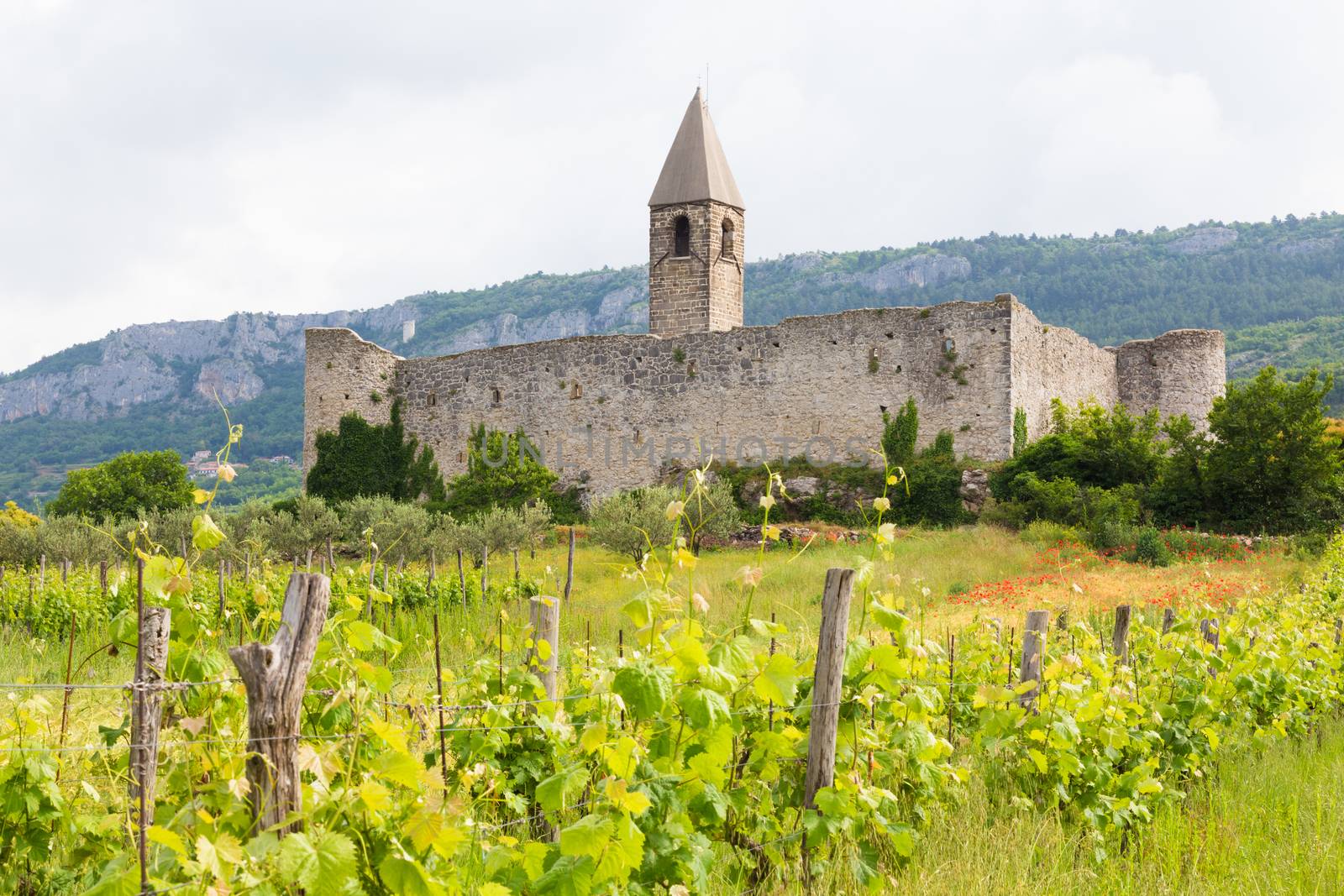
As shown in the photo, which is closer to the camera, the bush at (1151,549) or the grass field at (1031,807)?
the grass field at (1031,807)

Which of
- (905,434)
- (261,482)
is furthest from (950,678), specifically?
(261,482)

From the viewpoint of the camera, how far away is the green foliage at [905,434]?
25145 mm

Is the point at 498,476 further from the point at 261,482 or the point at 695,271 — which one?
the point at 261,482

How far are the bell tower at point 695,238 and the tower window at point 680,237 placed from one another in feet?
0.07

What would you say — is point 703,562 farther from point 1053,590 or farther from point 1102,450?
point 1102,450

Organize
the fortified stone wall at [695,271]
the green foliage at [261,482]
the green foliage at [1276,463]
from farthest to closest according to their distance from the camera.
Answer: the green foliage at [261,482]
the fortified stone wall at [695,271]
the green foliage at [1276,463]

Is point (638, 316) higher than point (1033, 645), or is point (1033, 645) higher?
point (638, 316)

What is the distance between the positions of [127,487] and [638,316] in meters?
59.8

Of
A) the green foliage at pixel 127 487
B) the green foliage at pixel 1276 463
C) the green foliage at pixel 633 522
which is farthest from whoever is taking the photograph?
the green foliage at pixel 127 487

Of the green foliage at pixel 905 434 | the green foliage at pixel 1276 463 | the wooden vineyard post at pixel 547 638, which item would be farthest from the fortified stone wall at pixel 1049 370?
the wooden vineyard post at pixel 547 638

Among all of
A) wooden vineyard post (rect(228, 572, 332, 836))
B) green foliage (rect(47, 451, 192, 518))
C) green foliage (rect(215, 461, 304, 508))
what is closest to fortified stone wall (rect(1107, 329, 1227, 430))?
wooden vineyard post (rect(228, 572, 332, 836))

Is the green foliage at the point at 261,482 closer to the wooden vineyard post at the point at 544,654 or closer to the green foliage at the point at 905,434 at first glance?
the green foliage at the point at 905,434

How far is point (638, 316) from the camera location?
9750cm

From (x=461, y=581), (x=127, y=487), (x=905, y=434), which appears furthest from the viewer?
(x=127, y=487)
